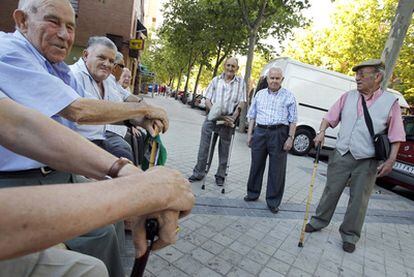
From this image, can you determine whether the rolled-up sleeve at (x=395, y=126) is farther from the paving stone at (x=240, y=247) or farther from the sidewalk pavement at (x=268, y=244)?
the paving stone at (x=240, y=247)

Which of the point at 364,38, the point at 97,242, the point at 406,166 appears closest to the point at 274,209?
the point at 97,242

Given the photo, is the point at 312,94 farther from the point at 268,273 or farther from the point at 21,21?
the point at 21,21

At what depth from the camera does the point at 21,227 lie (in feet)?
2.18

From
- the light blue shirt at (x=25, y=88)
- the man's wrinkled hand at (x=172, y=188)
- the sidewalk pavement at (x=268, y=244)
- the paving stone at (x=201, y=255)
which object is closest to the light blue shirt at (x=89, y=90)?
the light blue shirt at (x=25, y=88)

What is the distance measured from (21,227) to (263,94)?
14.0ft

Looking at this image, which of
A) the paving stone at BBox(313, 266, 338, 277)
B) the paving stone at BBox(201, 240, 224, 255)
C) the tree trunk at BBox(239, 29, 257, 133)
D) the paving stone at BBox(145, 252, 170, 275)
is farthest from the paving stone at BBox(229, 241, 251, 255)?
the tree trunk at BBox(239, 29, 257, 133)

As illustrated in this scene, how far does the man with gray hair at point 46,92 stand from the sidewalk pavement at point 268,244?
3.94ft

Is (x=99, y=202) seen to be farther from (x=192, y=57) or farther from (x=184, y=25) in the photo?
(x=192, y=57)

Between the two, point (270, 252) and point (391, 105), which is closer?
point (270, 252)

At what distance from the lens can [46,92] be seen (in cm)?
159

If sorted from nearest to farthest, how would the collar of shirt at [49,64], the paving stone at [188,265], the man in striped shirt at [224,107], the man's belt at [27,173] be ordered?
the man's belt at [27,173]
the collar of shirt at [49,64]
the paving stone at [188,265]
the man in striped shirt at [224,107]

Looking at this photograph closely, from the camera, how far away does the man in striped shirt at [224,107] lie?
17.2ft

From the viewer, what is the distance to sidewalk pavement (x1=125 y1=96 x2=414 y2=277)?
286cm

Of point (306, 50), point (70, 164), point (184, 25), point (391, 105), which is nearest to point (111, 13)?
point (184, 25)
